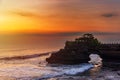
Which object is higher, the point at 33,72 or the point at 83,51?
the point at 83,51

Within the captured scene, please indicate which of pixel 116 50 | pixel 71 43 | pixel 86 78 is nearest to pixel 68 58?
pixel 71 43

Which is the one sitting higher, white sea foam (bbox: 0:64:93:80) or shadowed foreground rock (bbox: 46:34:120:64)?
shadowed foreground rock (bbox: 46:34:120:64)

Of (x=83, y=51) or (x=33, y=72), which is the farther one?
(x=83, y=51)

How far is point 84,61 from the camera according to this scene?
238 ft

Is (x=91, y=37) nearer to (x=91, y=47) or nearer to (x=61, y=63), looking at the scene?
(x=91, y=47)

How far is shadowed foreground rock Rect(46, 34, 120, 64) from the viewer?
70.0m

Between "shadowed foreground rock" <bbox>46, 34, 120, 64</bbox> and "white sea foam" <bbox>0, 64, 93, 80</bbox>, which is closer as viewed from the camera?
"white sea foam" <bbox>0, 64, 93, 80</bbox>

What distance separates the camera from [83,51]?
7325 cm

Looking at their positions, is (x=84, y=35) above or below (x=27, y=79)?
above

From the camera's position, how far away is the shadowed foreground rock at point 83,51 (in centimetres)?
7000

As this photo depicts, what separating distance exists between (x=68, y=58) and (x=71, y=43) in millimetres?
A: 6939

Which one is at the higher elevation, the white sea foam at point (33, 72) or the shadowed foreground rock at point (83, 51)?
the shadowed foreground rock at point (83, 51)

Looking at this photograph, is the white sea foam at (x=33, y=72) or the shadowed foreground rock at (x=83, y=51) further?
the shadowed foreground rock at (x=83, y=51)

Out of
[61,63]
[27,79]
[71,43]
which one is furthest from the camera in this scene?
[71,43]
